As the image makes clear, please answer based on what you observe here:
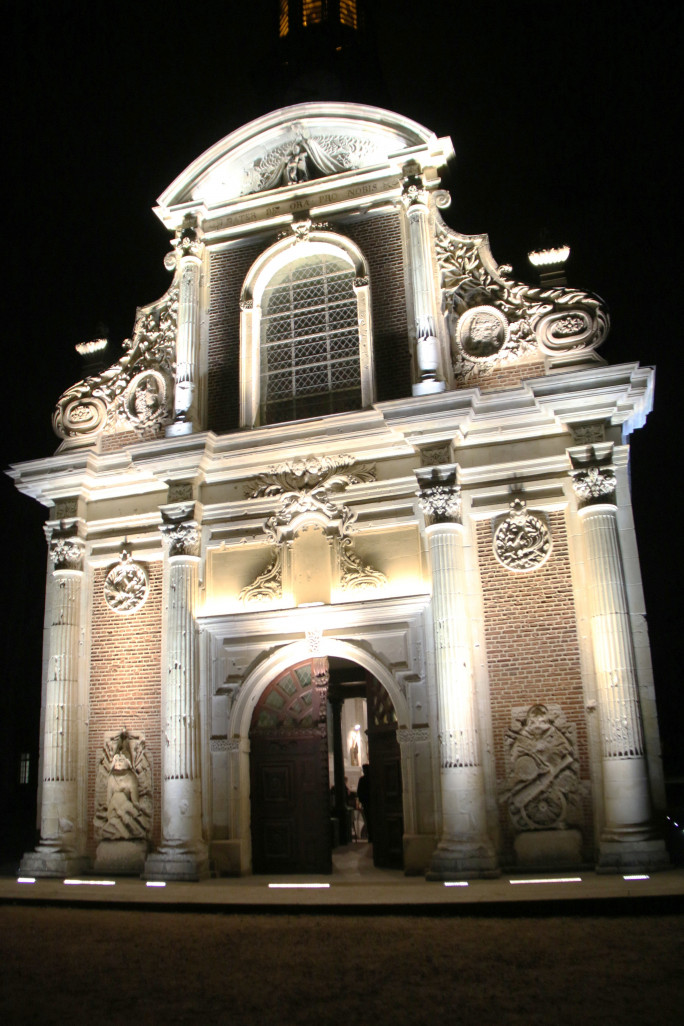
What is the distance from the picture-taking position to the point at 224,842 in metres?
11.8

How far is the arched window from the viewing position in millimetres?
13555

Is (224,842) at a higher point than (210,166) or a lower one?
lower

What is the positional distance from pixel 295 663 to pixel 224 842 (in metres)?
2.66

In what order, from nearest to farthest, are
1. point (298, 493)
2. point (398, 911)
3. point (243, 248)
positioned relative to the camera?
point (398, 911)
point (298, 493)
point (243, 248)

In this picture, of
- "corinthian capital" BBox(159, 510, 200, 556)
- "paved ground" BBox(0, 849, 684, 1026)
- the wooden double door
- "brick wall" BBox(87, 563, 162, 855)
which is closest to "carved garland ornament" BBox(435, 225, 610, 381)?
"corinthian capital" BBox(159, 510, 200, 556)

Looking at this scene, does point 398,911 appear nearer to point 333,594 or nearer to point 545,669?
point 545,669

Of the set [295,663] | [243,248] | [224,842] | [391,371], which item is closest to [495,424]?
[391,371]

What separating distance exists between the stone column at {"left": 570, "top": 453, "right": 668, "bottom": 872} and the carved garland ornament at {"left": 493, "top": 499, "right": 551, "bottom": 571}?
590 mm

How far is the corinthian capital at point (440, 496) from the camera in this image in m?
11.6

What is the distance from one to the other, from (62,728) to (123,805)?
148cm

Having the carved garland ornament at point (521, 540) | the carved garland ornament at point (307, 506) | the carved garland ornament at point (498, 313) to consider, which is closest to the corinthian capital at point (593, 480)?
the carved garland ornament at point (521, 540)

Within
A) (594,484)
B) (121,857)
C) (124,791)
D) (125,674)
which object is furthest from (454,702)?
(121,857)

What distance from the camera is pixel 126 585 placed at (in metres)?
13.4

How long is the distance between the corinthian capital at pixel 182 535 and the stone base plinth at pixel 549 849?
6.15 metres
